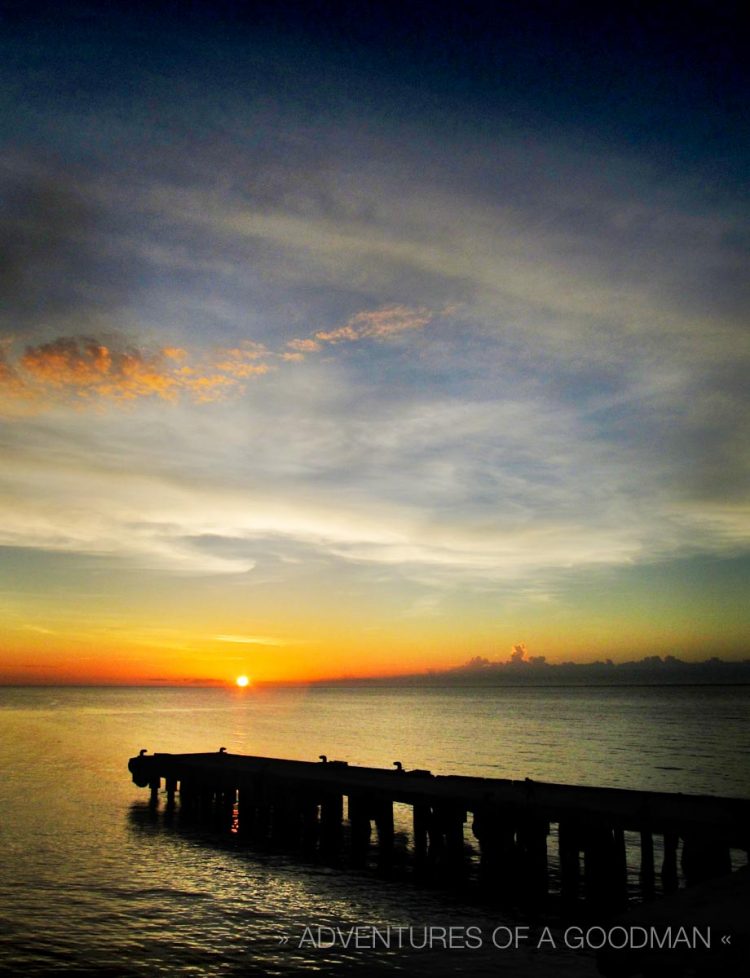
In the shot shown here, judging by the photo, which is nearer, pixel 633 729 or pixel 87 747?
pixel 87 747

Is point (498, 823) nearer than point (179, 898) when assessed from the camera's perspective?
No

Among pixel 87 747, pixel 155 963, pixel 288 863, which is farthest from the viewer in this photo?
pixel 87 747

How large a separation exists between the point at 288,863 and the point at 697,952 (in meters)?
20.1

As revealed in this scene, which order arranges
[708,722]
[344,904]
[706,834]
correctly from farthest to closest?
1. [708,722]
2. [344,904]
3. [706,834]

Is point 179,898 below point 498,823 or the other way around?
below

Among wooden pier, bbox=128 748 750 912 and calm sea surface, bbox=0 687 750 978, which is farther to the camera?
wooden pier, bbox=128 748 750 912

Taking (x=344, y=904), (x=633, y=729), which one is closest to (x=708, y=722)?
(x=633, y=729)

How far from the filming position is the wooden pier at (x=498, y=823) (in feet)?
64.0

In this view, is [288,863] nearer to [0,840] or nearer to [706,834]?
[0,840]

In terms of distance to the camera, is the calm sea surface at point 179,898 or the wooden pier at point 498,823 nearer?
the calm sea surface at point 179,898

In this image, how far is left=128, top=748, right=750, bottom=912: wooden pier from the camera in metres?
19.5

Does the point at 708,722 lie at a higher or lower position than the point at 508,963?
lower

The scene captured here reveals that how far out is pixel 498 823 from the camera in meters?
22.5

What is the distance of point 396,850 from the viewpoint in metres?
28.0
